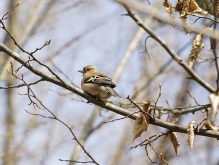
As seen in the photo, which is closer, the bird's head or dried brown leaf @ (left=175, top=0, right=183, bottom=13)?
dried brown leaf @ (left=175, top=0, right=183, bottom=13)

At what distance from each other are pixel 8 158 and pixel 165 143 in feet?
10.9

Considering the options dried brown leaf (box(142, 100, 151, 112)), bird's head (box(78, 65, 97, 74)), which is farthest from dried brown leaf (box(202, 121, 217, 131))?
bird's head (box(78, 65, 97, 74))

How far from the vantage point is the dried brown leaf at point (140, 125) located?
3100 millimetres

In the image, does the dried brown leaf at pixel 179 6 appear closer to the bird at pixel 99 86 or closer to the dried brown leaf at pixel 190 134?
the dried brown leaf at pixel 190 134

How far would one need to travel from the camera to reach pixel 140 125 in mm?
3131

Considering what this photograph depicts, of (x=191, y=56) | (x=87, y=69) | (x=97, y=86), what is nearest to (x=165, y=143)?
(x=87, y=69)

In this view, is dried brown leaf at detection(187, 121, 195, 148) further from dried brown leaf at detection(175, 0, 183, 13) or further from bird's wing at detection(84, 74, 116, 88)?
bird's wing at detection(84, 74, 116, 88)

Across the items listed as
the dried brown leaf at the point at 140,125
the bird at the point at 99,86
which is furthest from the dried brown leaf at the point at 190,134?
the bird at the point at 99,86

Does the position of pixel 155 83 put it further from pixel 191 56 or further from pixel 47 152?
pixel 191 56

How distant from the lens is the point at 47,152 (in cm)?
806

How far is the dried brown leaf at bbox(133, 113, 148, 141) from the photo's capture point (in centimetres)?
310

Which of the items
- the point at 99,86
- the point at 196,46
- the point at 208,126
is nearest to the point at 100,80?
the point at 99,86

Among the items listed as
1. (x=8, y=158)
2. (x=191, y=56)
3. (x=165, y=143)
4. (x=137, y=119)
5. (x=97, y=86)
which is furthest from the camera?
(x=8, y=158)

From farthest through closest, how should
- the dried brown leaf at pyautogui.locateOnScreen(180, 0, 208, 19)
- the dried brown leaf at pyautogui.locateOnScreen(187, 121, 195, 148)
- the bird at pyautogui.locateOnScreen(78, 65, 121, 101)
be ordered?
the bird at pyautogui.locateOnScreen(78, 65, 121, 101)
the dried brown leaf at pyautogui.locateOnScreen(180, 0, 208, 19)
the dried brown leaf at pyautogui.locateOnScreen(187, 121, 195, 148)
